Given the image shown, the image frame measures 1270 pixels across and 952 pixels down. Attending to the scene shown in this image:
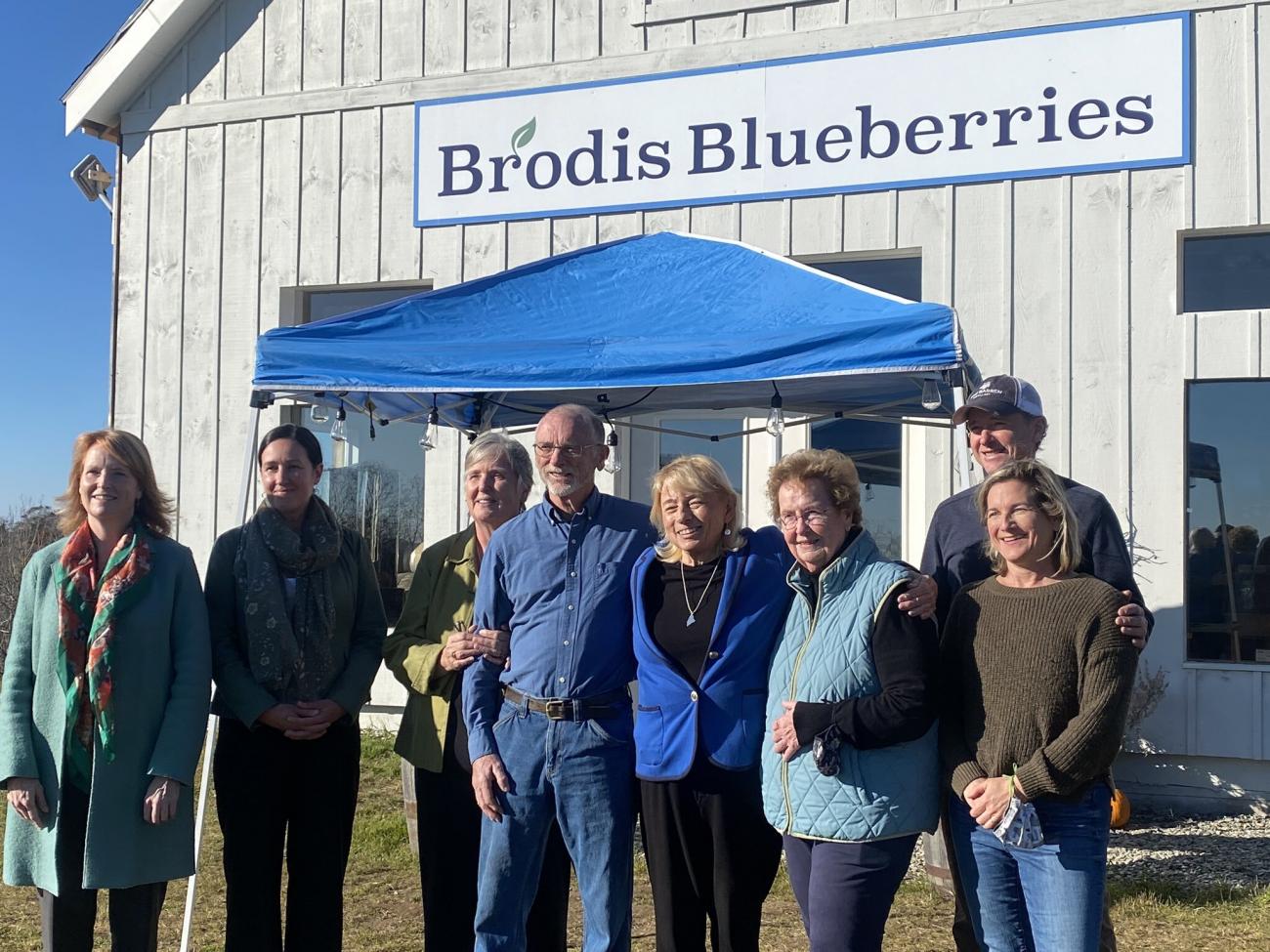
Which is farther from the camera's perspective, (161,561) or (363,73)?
(363,73)

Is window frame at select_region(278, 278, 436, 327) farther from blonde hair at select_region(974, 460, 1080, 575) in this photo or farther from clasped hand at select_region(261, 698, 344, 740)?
blonde hair at select_region(974, 460, 1080, 575)

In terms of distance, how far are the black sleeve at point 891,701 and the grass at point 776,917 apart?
6.30 feet

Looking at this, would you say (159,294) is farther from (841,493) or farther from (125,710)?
(841,493)

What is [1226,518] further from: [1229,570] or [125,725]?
[125,725]

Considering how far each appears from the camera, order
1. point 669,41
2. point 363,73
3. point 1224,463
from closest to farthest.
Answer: point 1224,463 → point 669,41 → point 363,73

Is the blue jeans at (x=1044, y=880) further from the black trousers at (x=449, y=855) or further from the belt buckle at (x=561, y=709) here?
the black trousers at (x=449, y=855)

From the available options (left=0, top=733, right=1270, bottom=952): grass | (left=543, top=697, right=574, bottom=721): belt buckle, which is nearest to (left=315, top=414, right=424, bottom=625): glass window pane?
(left=0, top=733, right=1270, bottom=952): grass

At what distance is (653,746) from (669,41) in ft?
17.0

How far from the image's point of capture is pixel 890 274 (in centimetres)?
659

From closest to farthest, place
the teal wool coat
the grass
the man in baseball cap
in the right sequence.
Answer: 1. the man in baseball cap
2. the teal wool coat
3. the grass

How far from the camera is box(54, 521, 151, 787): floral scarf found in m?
3.01

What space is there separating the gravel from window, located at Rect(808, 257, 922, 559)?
188 cm

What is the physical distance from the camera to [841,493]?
2.69 m

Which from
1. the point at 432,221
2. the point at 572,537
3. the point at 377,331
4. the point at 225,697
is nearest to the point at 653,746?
the point at 572,537
